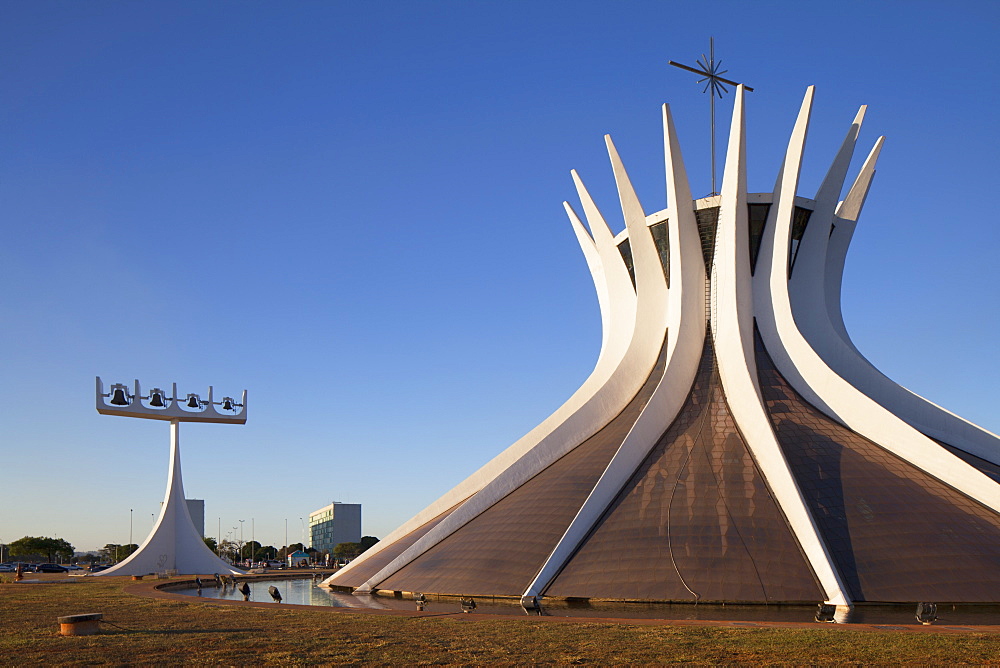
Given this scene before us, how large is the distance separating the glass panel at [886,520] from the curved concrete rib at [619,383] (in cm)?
497

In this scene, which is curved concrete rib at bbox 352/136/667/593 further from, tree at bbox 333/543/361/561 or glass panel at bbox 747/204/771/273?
tree at bbox 333/543/361/561

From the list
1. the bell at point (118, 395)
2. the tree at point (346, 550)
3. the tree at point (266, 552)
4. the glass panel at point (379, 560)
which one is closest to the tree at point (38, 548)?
the tree at point (266, 552)

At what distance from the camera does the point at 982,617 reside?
594 inches

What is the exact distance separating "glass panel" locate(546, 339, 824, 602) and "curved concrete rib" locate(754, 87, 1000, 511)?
2901 mm

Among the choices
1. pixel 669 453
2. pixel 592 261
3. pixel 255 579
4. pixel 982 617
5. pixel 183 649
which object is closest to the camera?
pixel 183 649

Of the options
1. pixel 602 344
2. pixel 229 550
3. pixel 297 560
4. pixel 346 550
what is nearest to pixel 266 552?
pixel 229 550

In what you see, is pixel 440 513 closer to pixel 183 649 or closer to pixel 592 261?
pixel 592 261

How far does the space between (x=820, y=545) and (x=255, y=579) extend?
2334 centimetres

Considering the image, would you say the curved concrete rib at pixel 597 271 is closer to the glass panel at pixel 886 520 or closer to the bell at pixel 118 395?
the glass panel at pixel 886 520

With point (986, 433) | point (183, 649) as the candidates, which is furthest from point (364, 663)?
point (986, 433)

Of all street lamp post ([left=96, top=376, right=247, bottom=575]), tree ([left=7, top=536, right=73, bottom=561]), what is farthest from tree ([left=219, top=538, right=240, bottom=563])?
street lamp post ([left=96, top=376, right=247, bottom=575])

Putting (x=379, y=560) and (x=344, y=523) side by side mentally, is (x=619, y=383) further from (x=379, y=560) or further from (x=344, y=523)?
(x=344, y=523)

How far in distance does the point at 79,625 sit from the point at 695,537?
12245mm

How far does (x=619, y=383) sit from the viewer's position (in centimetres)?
2664
